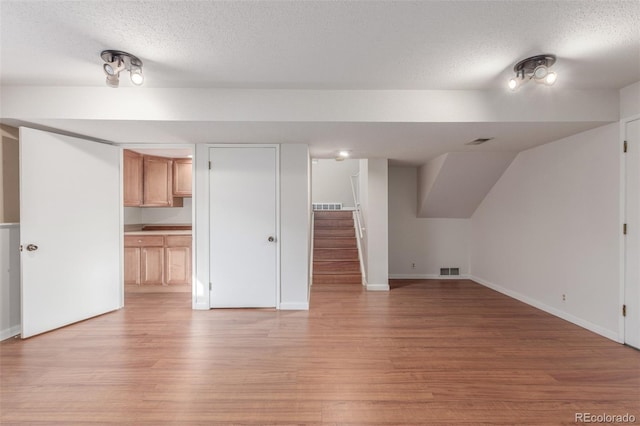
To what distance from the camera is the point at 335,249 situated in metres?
5.39

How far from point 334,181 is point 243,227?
5.06m

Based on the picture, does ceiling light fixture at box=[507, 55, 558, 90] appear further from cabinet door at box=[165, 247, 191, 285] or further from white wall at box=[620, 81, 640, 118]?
cabinet door at box=[165, 247, 191, 285]

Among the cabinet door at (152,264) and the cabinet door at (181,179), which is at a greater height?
the cabinet door at (181,179)

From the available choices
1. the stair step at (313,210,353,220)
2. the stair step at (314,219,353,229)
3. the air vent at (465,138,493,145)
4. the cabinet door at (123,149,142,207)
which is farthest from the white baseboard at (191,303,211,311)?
the air vent at (465,138,493,145)

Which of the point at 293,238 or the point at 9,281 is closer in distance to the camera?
the point at 9,281

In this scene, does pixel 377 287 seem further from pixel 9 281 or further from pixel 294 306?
pixel 9 281

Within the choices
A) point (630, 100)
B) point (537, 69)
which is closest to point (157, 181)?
point (537, 69)

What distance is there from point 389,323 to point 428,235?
109 inches

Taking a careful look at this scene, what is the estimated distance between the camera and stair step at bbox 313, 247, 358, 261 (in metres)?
5.21

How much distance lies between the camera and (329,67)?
216 centimetres

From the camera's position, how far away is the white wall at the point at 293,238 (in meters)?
3.54

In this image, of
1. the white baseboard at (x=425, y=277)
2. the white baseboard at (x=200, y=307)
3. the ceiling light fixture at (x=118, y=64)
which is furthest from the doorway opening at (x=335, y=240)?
the ceiling light fixture at (x=118, y=64)

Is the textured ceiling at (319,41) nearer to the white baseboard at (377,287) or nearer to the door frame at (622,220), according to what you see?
the door frame at (622,220)

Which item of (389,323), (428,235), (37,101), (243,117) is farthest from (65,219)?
(428,235)
